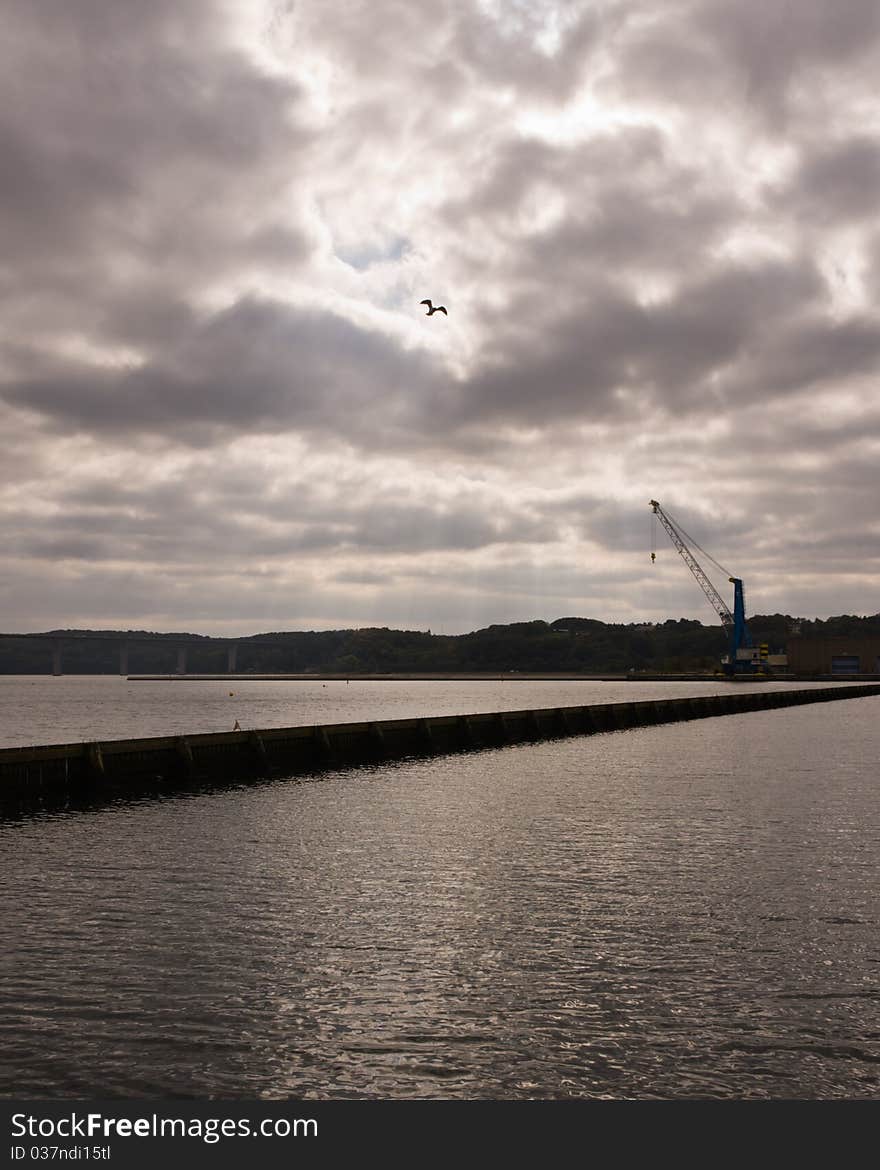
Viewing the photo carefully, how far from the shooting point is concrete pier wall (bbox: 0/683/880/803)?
3744 centimetres

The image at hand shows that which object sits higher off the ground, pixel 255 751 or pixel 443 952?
pixel 255 751

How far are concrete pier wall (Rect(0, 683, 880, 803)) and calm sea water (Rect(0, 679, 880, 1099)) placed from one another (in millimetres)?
4873

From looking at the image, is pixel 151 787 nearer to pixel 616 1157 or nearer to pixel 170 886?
pixel 170 886

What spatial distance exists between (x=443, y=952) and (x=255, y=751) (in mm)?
32434

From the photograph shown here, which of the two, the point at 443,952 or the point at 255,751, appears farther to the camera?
the point at 255,751

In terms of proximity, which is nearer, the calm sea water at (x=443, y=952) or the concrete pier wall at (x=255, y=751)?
the calm sea water at (x=443, y=952)

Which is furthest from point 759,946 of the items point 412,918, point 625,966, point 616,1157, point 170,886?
point 170,886

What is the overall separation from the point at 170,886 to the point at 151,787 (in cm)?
1990

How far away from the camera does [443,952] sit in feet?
54.2

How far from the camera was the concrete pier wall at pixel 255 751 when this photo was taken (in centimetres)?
3744

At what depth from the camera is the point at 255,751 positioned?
4766 centimetres

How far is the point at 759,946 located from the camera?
54.9 feet

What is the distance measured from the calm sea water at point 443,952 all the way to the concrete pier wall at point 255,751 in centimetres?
487

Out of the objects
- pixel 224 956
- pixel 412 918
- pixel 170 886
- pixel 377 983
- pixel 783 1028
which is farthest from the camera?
pixel 170 886
